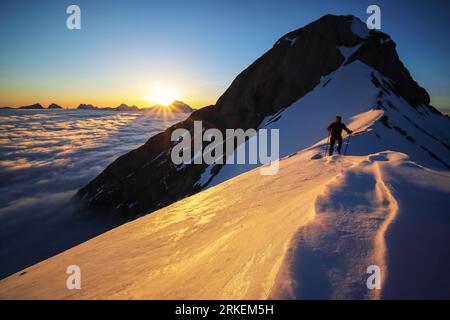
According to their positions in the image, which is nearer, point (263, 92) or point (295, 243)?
point (295, 243)

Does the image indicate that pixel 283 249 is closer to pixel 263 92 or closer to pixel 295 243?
pixel 295 243

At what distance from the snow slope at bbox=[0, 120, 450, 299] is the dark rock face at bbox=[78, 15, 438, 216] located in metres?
30.6

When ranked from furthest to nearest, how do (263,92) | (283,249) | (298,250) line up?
(263,92) < (283,249) < (298,250)

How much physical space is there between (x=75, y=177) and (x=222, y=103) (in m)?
95.8

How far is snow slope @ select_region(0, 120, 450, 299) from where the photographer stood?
9.54 ft

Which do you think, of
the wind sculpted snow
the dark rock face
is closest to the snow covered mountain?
the wind sculpted snow

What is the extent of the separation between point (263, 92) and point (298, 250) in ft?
153

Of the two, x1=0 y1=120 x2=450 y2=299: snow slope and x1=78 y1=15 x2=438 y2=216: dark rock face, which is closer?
x1=0 y1=120 x2=450 y2=299: snow slope

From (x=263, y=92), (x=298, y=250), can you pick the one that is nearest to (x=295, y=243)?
(x=298, y=250)

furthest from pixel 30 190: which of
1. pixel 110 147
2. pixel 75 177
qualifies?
pixel 110 147

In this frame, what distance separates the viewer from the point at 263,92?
4719cm

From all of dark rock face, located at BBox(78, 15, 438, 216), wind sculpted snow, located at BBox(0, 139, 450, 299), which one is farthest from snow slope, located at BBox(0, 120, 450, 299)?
dark rock face, located at BBox(78, 15, 438, 216)

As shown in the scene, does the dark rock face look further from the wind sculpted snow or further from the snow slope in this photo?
the snow slope
